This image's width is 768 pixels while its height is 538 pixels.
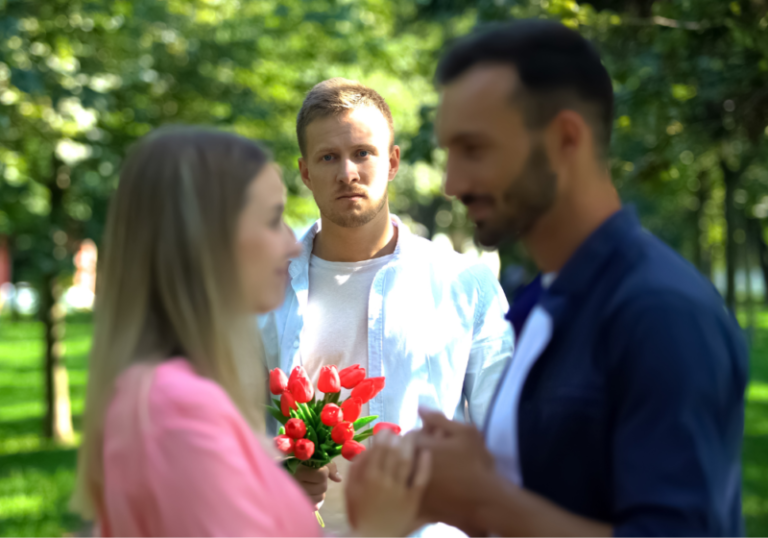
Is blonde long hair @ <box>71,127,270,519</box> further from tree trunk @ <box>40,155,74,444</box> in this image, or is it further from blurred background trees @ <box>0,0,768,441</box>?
tree trunk @ <box>40,155,74,444</box>

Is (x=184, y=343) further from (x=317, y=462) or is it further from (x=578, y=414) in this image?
(x=317, y=462)

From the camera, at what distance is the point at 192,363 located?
5.13 feet

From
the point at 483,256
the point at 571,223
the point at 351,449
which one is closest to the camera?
the point at 571,223

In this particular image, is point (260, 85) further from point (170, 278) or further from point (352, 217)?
point (170, 278)

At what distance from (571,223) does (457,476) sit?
0.54 meters

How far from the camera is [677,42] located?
5.75m

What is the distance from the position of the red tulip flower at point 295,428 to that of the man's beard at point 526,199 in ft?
3.32

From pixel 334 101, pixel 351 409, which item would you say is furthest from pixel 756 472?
pixel 351 409

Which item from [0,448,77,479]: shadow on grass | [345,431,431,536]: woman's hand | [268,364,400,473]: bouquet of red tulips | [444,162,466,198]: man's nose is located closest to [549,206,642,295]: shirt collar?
[444,162,466,198]: man's nose

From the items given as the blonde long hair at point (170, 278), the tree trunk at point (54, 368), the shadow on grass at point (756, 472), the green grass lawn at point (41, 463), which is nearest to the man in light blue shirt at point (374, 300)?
the green grass lawn at point (41, 463)

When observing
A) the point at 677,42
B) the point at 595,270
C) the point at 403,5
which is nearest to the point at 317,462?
the point at 595,270

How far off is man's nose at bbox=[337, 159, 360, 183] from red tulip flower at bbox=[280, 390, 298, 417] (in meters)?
0.84

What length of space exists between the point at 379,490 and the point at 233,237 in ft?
1.85

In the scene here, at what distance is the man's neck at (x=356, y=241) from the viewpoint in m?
3.03
